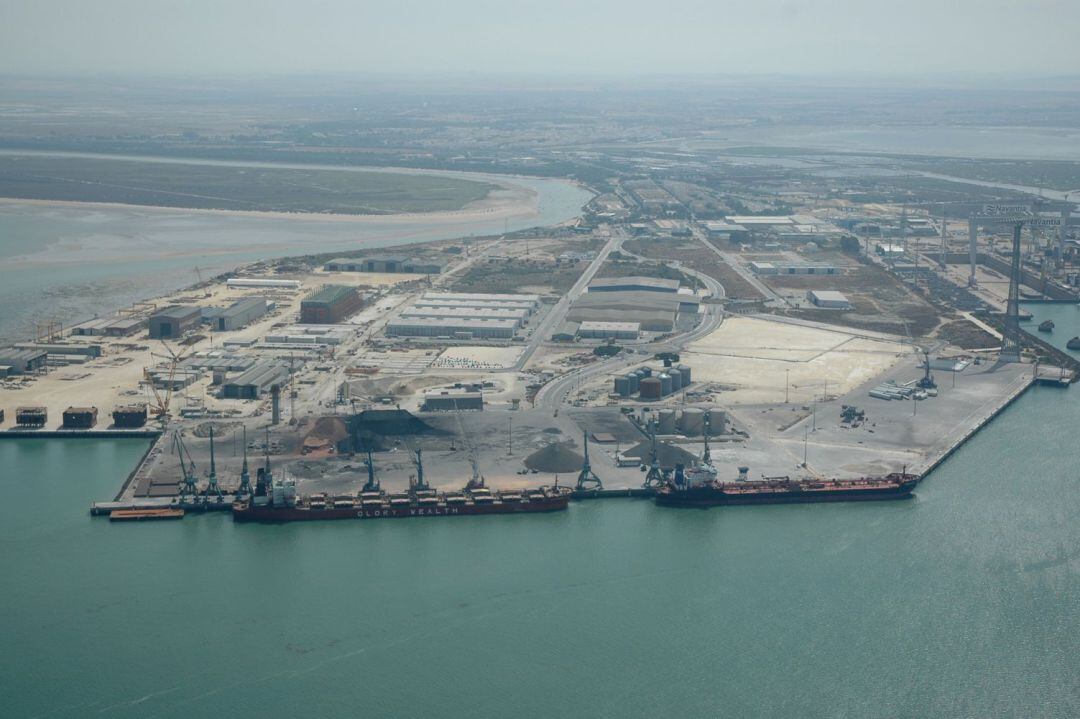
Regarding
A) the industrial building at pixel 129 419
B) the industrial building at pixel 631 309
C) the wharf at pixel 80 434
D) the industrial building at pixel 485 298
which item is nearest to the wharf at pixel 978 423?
the industrial building at pixel 631 309

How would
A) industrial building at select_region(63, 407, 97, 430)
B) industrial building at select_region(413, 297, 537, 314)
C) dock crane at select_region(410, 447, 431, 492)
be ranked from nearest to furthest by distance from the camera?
dock crane at select_region(410, 447, 431, 492), industrial building at select_region(63, 407, 97, 430), industrial building at select_region(413, 297, 537, 314)

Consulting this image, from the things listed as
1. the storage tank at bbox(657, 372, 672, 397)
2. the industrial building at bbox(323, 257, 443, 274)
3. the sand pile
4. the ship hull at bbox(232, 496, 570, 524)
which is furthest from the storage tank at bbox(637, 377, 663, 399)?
the industrial building at bbox(323, 257, 443, 274)

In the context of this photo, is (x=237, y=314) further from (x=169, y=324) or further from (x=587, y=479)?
(x=587, y=479)

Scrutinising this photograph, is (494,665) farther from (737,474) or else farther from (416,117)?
(416,117)

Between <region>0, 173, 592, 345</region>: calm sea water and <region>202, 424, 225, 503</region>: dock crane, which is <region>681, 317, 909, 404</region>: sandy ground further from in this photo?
<region>0, 173, 592, 345</region>: calm sea water

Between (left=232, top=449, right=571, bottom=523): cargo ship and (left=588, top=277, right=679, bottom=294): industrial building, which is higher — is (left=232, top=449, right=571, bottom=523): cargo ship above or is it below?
below

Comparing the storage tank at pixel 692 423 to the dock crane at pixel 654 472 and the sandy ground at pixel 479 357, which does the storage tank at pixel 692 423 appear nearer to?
the dock crane at pixel 654 472
